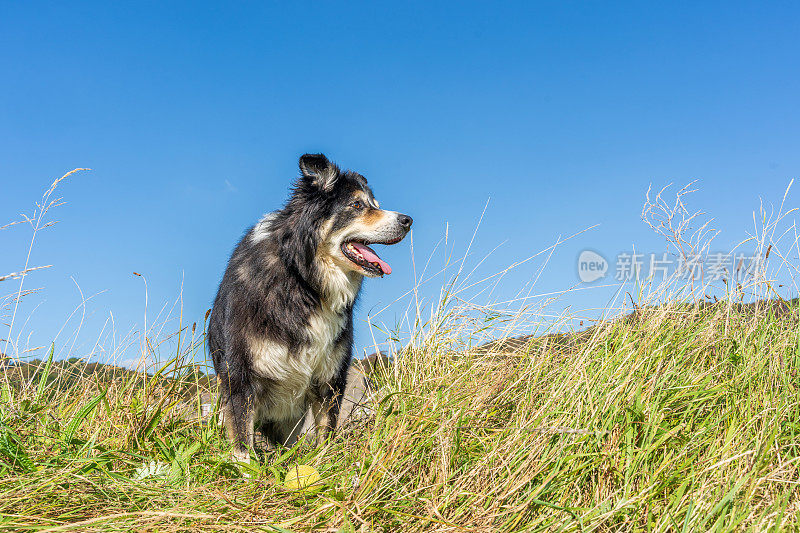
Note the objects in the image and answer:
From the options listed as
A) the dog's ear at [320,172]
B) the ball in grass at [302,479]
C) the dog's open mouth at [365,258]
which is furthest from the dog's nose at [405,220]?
the ball in grass at [302,479]

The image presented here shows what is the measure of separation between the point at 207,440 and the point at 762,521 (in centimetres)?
305

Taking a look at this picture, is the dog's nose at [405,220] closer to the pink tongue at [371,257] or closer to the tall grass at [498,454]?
the pink tongue at [371,257]

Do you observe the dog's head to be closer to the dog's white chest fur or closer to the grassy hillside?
the dog's white chest fur

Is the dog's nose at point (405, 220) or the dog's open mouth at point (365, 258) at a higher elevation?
the dog's nose at point (405, 220)

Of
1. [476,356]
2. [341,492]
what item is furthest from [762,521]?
[476,356]

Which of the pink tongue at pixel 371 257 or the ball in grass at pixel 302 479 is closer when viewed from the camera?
the ball in grass at pixel 302 479

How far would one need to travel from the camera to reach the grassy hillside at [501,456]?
8.48ft

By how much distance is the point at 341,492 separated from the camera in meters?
2.71

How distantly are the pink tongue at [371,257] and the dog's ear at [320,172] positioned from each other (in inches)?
20.2

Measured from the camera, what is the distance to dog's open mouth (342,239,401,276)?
459 centimetres

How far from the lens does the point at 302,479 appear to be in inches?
117

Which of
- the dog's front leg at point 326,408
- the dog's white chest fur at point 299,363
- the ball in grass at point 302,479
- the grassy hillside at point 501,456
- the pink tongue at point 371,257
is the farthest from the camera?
the pink tongue at point 371,257

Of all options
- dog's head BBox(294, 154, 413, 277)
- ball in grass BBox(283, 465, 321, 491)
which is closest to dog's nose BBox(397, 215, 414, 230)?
dog's head BBox(294, 154, 413, 277)

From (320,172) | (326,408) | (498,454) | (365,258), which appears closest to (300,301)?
(365,258)
